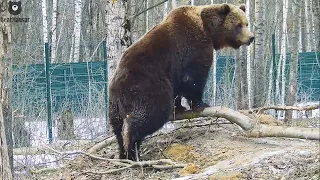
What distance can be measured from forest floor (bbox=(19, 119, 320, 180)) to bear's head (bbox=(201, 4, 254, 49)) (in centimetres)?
130

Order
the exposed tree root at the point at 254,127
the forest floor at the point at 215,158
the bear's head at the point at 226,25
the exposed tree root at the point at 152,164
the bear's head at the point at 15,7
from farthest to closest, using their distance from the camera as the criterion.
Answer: the bear's head at the point at 15,7 → the bear's head at the point at 226,25 → the exposed tree root at the point at 152,164 → the exposed tree root at the point at 254,127 → the forest floor at the point at 215,158

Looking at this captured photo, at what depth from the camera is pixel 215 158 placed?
21.9 feet

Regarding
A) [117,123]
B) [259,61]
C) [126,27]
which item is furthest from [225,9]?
[259,61]

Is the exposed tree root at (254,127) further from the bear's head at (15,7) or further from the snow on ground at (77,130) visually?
the bear's head at (15,7)

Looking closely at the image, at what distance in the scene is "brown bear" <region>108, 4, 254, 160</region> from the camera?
6.98 m

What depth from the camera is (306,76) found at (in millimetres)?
20234

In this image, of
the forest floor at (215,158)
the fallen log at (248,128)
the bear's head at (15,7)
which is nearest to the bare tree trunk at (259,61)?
the forest floor at (215,158)

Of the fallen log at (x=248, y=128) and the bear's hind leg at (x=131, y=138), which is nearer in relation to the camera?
the fallen log at (x=248, y=128)

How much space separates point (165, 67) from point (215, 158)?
146 centimetres

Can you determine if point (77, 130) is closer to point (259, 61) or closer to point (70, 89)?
point (70, 89)

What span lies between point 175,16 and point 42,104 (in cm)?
646

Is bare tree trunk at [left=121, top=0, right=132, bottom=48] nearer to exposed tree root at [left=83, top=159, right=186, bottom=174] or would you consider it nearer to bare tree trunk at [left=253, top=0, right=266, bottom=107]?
exposed tree root at [left=83, top=159, right=186, bottom=174]

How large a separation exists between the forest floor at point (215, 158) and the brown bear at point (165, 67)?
1.37 feet

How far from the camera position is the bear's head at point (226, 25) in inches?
313
